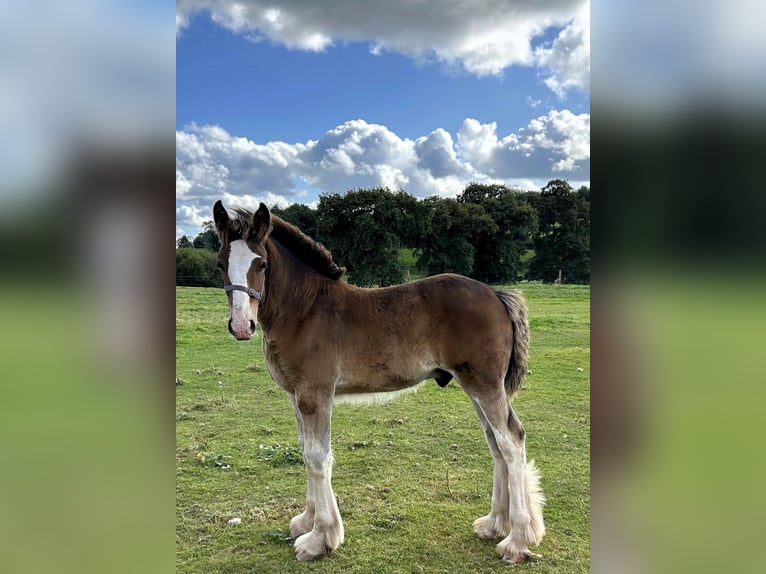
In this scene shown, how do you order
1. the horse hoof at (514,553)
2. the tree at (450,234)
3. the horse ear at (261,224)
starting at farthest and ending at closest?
the tree at (450,234) < the horse hoof at (514,553) < the horse ear at (261,224)

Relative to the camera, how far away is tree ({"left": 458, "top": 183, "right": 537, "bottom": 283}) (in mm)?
9828

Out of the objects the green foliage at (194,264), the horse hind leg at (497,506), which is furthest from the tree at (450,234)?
the horse hind leg at (497,506)

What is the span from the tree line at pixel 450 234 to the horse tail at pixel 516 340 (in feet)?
18.0

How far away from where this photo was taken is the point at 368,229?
31.0ft

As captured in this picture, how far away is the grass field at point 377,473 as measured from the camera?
3.35m

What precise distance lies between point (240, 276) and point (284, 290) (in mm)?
629

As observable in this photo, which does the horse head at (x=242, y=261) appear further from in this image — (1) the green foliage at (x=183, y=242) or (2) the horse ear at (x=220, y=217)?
(1) the green foliage at (x=183, y=242)

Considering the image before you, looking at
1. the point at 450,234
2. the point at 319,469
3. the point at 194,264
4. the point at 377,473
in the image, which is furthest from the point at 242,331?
the point at 450,234

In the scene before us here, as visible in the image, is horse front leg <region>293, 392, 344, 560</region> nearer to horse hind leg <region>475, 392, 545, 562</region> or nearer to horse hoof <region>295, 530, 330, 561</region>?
horse hoof <region>295, 530, 330, 561</region>
